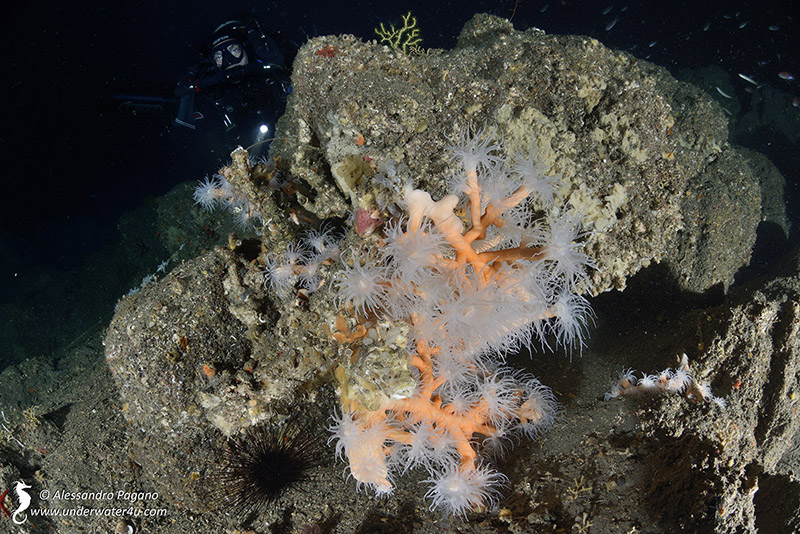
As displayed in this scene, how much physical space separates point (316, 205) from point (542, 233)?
6.15ft

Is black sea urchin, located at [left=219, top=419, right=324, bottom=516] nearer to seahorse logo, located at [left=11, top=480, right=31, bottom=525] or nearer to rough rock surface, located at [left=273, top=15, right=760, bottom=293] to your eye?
rough rock surface, located at [left=273, top=15, right=760, bottom=293]

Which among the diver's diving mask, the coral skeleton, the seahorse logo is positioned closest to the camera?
the coral skeleton

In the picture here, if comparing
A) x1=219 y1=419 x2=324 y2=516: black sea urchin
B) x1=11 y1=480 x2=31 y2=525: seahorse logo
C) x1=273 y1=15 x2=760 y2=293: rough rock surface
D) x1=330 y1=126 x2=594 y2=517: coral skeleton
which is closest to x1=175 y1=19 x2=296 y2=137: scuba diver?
x1=273 y1=15 x2=760 y2=293: rough rock surface

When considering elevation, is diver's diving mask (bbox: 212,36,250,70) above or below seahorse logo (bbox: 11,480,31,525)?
above

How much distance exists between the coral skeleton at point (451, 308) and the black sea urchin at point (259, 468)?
2.49 feet

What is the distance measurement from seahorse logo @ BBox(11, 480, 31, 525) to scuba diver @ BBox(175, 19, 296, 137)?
287 inches

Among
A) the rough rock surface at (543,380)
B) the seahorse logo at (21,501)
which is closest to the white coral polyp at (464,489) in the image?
the rough rock surface at (543,380)

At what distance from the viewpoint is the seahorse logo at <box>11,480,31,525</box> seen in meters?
4.06

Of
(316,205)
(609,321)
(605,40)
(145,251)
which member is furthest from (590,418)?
(605,40)

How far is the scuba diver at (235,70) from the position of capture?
8477mm

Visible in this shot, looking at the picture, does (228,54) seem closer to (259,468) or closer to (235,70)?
(235,70)

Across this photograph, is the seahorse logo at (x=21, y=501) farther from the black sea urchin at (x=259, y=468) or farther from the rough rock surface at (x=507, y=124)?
the rough rock surface at (x=507, y=124)

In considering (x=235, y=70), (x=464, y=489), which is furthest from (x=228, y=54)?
(x=464, y=489)

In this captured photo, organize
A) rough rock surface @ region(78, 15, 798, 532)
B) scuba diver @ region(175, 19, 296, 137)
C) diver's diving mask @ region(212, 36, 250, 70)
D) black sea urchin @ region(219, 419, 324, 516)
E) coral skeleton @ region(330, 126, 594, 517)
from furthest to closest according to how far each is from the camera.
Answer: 1. scuba diver @ region(175, 19, 296, 137)
2. diver's diving mask @ region(212, 36, 250, 70)
3. black sea urchin @ region(219, 419, 324, 516)
4. rough rock surface @ region(78, 15, 798, 532)
5. coral skeleton @ region(330, 126, 594, 517)
